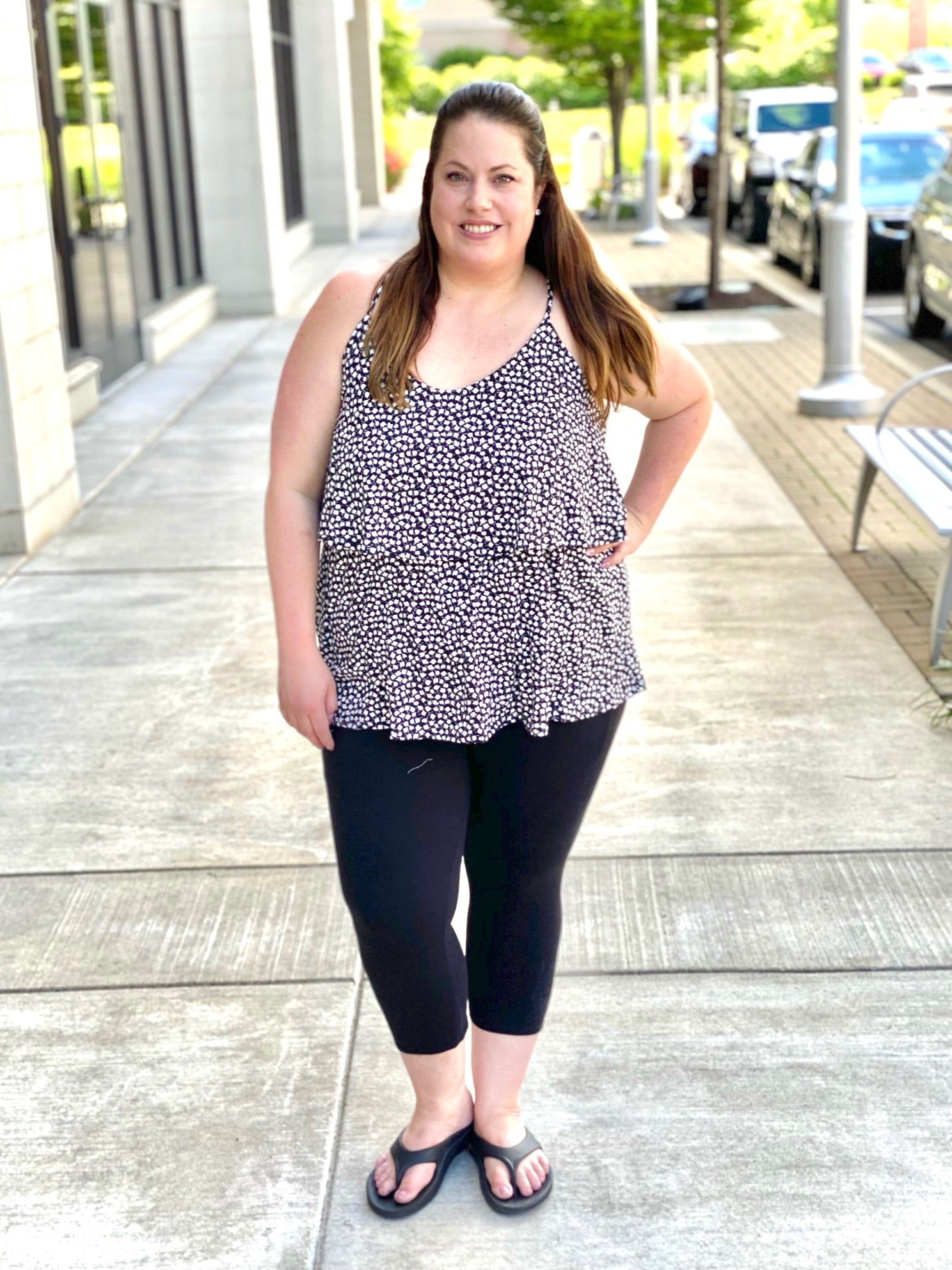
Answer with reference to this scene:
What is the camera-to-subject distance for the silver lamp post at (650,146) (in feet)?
71.7

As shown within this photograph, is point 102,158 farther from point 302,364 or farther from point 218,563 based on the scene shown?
point 302,364

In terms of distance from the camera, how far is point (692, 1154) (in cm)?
296

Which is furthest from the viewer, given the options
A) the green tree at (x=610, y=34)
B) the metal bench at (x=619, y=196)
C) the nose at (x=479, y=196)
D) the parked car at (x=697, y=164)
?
the parked car at (x=697, y=164)

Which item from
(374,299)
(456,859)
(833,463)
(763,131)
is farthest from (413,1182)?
(763,131)

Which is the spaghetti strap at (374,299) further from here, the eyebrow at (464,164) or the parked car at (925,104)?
the parked car at (925,104)

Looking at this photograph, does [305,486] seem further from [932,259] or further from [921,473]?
[932,259]

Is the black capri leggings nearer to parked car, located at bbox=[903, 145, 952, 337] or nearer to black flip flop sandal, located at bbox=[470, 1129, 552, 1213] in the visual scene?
black flip flop sandal, located at bbox=[470, 1129, 552, 1213]

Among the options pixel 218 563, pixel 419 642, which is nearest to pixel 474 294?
pixel 419 642

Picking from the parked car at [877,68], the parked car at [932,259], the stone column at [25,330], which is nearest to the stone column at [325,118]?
the parked car at [932,259]

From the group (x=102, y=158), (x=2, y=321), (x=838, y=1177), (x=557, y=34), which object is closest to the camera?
(x=838, y=1177)

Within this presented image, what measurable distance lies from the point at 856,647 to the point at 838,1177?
3.11 meters

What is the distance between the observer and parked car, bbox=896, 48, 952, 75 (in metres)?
43.9

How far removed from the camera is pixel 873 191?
16.8 meters

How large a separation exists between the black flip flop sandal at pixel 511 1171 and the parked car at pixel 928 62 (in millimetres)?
43102
